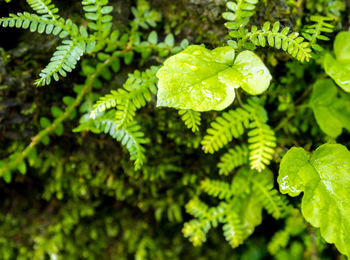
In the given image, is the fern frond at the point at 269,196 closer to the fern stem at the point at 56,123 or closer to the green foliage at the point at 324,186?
the green foliage at the point at 324,186

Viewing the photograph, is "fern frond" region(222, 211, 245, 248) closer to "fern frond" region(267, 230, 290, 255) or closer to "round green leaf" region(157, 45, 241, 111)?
"fern frond" region(267, 230, 290, 255)

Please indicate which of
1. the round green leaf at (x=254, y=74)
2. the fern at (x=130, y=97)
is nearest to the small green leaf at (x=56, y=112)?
the fern at (x=130, y=97)

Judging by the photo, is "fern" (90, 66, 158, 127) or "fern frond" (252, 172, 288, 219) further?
"fern frond" (252, 172, 288, 219)

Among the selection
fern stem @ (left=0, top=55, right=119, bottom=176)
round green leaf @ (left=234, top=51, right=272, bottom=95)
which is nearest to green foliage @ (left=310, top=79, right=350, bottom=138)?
round green leaf @ (left=234, top=51, right=272, bottom=95)

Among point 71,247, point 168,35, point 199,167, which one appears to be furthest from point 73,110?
point 71,247

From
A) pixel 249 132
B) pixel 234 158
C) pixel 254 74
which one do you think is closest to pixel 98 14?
pixel 254 74

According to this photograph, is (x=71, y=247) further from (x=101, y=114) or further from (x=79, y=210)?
(x=101, y=114)

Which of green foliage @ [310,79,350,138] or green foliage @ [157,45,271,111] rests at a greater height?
green foliage @ [157,45,271,111]
